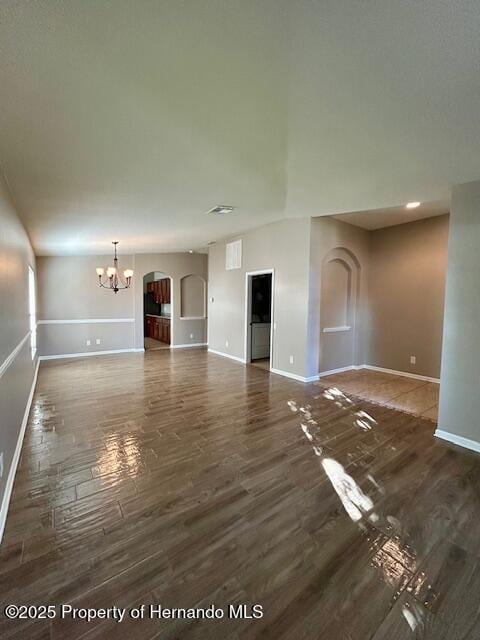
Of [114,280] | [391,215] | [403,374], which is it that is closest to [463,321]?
[391,215]

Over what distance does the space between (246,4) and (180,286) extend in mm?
7453

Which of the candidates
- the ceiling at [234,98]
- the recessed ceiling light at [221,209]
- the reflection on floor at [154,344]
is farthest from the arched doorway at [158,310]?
the ceiling at [234,98]

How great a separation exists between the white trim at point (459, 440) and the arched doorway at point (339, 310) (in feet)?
8.16

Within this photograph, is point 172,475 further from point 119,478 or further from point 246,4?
point 246,4

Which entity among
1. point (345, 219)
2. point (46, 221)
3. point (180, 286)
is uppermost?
point (345, 219)

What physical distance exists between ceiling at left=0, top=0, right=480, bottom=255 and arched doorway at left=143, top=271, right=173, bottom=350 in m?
5.95

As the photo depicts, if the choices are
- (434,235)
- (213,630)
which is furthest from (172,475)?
(434,235)

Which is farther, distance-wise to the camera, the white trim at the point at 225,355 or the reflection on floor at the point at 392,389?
the white trim at the point at 225,355

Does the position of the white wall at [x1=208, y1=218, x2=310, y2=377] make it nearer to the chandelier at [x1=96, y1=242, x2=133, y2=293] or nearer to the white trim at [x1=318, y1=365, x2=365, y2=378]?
the white trim at [x1=318, y1=365, x2=365, y2=378]

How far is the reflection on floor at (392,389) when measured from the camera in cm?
399

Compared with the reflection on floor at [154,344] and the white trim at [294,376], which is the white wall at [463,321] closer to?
the white trim at [294,376]

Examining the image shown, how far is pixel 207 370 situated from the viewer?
19.5 feet

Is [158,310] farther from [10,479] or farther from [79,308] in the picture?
[10,479]

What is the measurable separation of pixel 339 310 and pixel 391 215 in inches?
74.8
